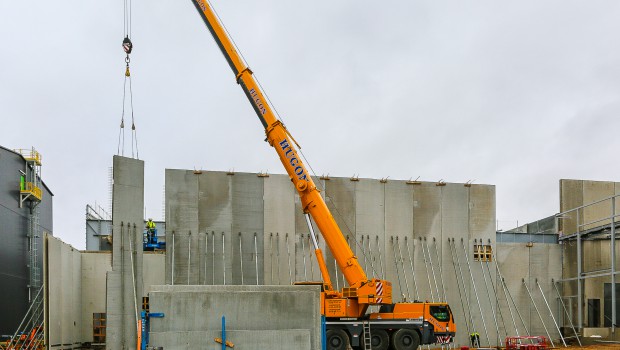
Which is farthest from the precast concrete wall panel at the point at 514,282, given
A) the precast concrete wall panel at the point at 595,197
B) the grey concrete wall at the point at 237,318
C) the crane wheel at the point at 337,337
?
the grey concrete wall at the point at 237,318

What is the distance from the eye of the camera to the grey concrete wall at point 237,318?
543 inches

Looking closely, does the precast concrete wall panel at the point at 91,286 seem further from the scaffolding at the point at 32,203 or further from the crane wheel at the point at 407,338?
the crane wheel at the point at 407,338

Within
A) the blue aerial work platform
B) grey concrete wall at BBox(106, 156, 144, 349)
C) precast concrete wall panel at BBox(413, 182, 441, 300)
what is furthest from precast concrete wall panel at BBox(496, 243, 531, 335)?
grey concrete wall at BBox(106, 156, 144, 349)

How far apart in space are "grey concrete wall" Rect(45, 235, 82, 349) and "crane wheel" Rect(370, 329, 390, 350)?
11152 mm

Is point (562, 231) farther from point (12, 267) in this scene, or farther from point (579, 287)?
point (12, 267)

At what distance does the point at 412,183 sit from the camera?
30.2 metres

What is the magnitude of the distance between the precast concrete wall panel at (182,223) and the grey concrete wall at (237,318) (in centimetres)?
1308

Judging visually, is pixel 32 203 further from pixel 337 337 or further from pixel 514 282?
pixel 514 282

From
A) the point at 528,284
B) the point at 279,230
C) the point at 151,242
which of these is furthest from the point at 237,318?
the point at 528,284

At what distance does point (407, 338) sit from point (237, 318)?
34.7ft

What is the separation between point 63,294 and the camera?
23859mm

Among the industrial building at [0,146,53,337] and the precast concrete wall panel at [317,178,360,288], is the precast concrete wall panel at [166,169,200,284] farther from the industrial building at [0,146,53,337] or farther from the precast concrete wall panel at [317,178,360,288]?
the industrial building at [0,146,53,337]

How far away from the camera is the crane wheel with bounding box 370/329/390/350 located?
22.6 meters

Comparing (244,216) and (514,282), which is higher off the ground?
(244,216)
